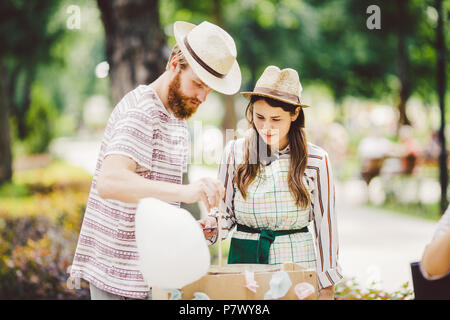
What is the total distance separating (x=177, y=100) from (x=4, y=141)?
1260cm

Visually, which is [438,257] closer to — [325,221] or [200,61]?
[325,221]

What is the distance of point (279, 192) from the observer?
2.69 metres

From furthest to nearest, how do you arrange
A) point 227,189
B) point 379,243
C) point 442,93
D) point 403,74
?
1. point 403,74
2. point 442,93
3. point 379,243
4. point 227,189

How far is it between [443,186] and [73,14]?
23.2 feet

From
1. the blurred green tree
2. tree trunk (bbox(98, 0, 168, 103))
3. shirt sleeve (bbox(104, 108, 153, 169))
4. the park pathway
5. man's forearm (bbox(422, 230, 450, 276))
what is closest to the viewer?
man's forearm (bbox(422, 230, 450, 276))

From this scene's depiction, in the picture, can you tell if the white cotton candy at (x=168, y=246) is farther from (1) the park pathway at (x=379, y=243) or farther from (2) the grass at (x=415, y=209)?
(2) the grass at (x=415, y=209)

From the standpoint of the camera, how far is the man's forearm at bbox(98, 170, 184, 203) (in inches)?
79.4

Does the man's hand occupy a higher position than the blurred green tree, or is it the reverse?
the blurred green tree

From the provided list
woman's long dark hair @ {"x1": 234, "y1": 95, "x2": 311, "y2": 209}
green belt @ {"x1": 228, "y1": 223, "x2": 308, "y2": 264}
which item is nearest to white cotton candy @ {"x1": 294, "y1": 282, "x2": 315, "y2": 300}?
green belt @ {"x1": 228, "y1": 223, "x2": 308, "y2": 264}

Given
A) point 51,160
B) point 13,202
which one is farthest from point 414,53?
point 13,202

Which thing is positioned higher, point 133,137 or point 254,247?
point 133,137

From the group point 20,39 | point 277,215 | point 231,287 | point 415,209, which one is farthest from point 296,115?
point 20,39

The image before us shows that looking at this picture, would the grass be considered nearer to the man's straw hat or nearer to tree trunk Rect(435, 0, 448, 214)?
tree trunk Rect(435, 0, 448, 214)
